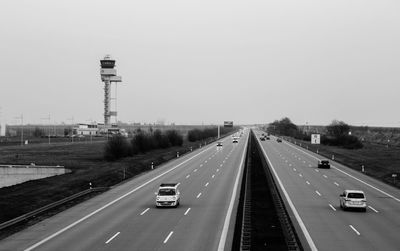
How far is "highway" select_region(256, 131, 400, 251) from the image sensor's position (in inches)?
928

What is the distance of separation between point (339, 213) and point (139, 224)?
42.9 feet

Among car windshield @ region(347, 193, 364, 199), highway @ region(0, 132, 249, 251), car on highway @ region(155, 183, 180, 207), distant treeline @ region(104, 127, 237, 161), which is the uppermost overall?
distant treeline @ region(104, 127, 237, 161)

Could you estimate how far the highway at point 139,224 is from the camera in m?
23.0

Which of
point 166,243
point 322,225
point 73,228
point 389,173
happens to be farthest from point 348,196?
point 389,173

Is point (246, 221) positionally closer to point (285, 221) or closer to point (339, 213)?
point (285, 221)

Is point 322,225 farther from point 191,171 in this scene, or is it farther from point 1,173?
point 1,173

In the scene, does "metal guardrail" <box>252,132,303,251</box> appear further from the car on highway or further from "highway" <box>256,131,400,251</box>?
the car on highway

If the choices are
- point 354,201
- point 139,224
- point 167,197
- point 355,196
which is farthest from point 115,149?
point 139,224

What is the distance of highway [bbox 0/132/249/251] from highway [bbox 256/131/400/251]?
4508mm

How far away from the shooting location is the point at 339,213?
1268 inches

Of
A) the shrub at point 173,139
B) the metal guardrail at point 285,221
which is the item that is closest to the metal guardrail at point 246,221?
the metal guardrail at point 285,221

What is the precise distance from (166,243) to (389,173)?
4309 centimetres

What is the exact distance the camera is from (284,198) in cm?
3884

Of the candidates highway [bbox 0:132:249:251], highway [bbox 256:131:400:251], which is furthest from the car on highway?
highway [bbox 256:131:400:251]
